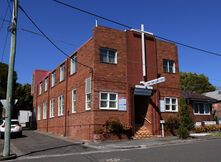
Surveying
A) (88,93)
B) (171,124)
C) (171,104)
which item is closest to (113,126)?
(88,93)

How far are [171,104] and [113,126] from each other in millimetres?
7188

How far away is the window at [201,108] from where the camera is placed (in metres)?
36.2

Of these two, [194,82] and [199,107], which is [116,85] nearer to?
[199,107]

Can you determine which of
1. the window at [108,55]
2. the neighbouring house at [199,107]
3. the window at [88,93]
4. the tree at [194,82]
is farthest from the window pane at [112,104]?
the tree at [194,82]

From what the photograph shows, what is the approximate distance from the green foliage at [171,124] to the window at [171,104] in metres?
0.93

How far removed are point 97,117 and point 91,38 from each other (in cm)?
600

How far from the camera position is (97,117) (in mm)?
22328

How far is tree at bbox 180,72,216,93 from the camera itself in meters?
71.9

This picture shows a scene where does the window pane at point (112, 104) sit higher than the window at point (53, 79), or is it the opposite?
the window at point (53, 79)

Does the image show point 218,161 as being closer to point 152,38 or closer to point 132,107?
point 132,107

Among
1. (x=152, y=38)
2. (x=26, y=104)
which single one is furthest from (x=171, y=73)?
(x=26, y=104)

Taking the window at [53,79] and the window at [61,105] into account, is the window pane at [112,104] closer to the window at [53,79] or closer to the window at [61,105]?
the window at [61,105]

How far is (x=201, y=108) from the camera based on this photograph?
36.9 meters

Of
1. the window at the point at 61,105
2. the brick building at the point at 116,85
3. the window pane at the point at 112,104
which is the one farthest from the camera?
the window at the point at 61,105
